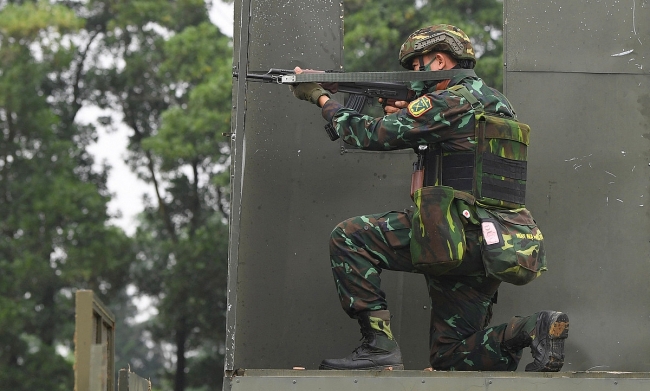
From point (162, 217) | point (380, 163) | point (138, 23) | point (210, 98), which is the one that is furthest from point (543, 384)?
point (138, 23)

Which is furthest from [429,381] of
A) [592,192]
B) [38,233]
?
[38,233]

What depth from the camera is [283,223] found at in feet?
18.5

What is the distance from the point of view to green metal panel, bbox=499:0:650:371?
563cm

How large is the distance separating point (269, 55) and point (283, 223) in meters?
0.81

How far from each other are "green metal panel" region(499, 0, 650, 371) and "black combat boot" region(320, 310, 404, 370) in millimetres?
1089

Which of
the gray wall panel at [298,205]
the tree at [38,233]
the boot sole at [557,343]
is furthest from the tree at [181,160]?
the boot sole at [557,343]

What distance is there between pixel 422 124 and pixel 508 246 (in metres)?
0.59

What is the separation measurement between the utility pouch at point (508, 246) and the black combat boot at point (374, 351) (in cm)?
47

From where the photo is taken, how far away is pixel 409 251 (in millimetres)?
4898

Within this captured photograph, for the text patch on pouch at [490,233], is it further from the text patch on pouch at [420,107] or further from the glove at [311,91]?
the glove at [311,91]

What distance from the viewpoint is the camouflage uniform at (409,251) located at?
15.5ft

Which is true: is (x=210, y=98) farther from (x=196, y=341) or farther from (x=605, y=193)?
(x=605, y=193)

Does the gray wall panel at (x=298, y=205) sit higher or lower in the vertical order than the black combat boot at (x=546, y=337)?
higher

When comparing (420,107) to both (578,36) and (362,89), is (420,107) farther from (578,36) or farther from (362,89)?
(578,36)
